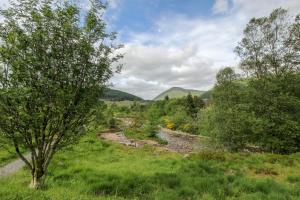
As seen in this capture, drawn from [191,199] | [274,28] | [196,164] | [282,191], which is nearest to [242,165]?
[196,164]

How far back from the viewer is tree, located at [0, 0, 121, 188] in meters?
7.19

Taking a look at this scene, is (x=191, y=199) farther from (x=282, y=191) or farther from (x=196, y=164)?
(x=196, y=164)

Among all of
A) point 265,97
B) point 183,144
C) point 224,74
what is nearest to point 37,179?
point 265,97

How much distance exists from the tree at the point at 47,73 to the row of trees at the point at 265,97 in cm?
1728

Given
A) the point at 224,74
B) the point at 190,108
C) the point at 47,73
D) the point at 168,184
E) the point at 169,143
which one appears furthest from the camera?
the point at 190,108

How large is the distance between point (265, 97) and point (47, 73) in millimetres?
20465

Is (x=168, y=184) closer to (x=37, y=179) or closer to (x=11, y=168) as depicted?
(x=37, y=179)

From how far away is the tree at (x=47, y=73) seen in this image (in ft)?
23.6

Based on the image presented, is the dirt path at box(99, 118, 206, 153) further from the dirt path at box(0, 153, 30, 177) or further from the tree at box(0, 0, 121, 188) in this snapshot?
the tree at box(0, 0, 121, 188)

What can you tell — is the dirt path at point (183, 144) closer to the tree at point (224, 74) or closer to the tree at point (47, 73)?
the tree at point (224, 74)

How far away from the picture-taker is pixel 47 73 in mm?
7578

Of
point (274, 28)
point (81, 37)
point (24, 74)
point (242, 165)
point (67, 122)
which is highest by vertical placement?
point (274, 28)

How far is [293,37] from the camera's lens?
2233 cm

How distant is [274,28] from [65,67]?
22.8 m
